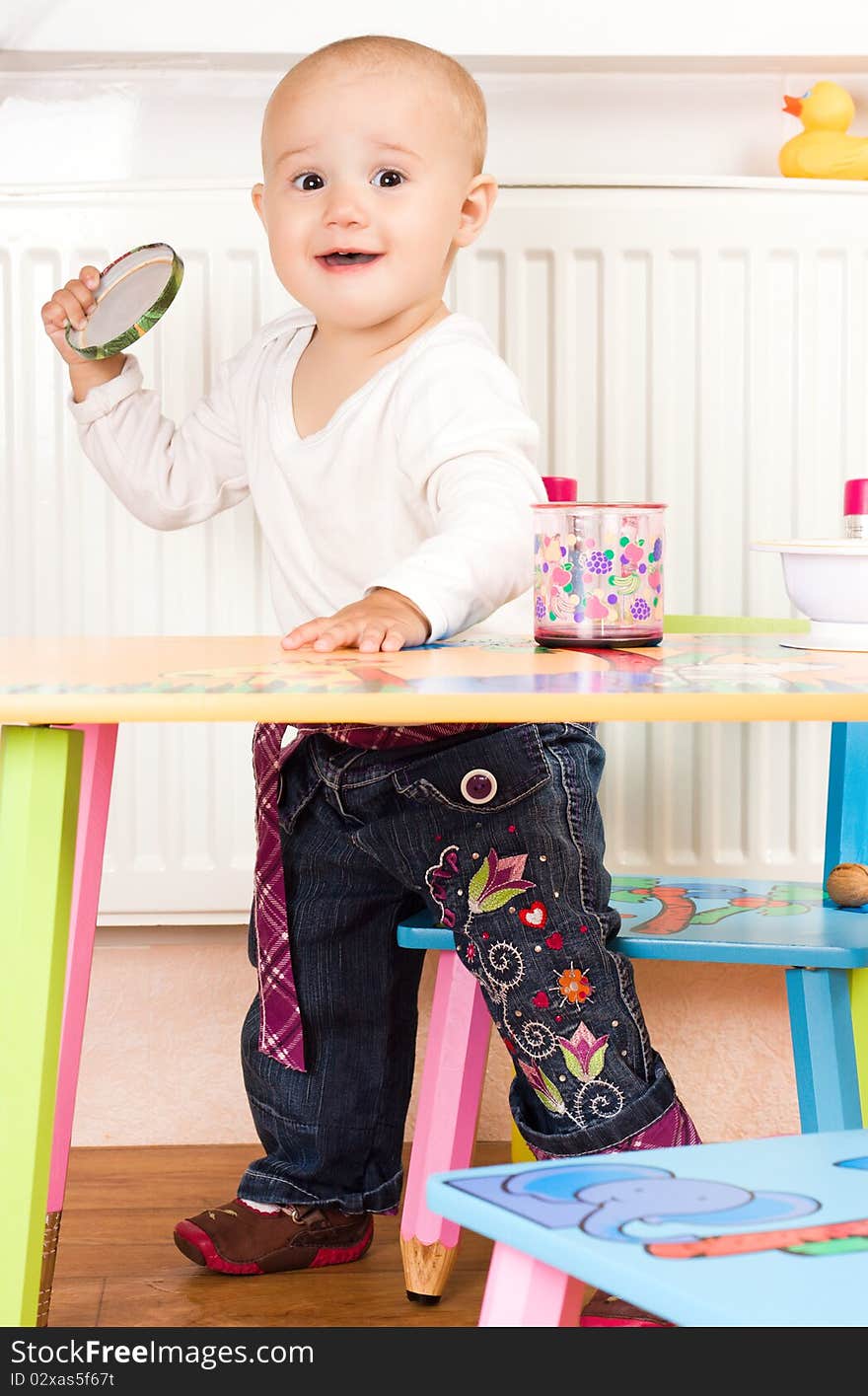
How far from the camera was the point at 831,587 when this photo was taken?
81 cm

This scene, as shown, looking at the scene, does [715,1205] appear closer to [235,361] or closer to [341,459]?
[341,459]

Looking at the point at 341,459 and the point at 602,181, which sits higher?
the point at 602,181

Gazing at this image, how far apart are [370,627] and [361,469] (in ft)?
1.02

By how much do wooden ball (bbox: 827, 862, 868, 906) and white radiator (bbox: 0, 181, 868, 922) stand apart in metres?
0.32

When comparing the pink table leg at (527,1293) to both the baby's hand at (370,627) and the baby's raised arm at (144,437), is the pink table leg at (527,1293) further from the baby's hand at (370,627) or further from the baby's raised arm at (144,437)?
the baby's raised arm at (144,437)

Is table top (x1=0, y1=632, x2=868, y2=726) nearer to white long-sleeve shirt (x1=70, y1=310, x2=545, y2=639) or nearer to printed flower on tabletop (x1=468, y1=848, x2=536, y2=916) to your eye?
white long-sleeve shirt (x1=70, y1=310, x2=545, y2=639)

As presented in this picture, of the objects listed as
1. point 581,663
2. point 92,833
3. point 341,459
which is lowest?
point 92,833

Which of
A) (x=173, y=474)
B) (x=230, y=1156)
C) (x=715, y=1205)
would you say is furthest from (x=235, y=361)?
(x=715, y=1205)

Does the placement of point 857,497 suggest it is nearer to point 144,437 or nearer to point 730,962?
point 730,962

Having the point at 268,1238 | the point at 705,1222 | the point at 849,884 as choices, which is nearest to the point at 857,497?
the point at 849,884

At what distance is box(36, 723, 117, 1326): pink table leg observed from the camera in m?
0.96

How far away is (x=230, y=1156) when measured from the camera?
4.64ft

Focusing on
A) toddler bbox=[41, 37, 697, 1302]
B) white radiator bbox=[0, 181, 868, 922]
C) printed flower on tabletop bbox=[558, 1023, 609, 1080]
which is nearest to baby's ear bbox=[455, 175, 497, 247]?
toddler bbox=[41, 37, 697, 1302]

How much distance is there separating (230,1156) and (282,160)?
87 centimetres
